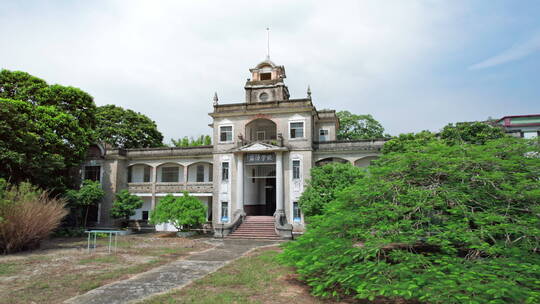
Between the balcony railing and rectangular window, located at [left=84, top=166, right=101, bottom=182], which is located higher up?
rectangular window, located at [left=84, top=166, right=101, bottom=182]

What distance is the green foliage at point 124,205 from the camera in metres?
21.6

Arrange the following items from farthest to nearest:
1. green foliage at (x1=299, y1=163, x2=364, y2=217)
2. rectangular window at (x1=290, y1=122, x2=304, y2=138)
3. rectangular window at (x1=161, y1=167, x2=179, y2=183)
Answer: rectangular window at (x1=161, y1=167, x2=179, y2=183) < rectangular window at (x1=290, y1=122, x2=304, y2=138) < green foliage at (x1=299, y1=163, x2=364, y2=217)

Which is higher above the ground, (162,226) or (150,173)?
(150,173)

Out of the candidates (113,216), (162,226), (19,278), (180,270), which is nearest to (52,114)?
(113,216)

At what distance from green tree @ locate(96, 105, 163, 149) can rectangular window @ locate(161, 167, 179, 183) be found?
907 cm

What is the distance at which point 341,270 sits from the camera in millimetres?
6461

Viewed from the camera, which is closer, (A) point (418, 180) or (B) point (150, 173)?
Result: (A) point (418, 180)

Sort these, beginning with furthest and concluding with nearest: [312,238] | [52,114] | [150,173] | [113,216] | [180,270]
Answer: [150,173] → [113,216] → [52,114] → [180,270] → [312,238]

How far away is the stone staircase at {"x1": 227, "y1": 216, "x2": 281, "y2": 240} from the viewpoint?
18.8 meters

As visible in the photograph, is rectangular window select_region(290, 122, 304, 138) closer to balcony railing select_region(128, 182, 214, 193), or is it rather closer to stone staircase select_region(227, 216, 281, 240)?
stone staircase select_region(227, 216, 281, 240)

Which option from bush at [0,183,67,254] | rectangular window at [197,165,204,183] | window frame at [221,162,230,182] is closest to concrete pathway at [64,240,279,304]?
bush at [0,183,67,254]

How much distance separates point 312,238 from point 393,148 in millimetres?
12295

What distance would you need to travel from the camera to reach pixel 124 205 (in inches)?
855

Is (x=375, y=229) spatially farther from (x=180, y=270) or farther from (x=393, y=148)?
(x=393, y=148)
